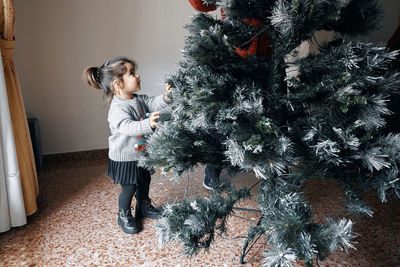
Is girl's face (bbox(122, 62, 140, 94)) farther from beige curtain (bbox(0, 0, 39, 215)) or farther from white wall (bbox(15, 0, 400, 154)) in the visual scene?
white wall (bbox(15, 0, 400, 154))

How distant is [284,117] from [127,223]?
103cm

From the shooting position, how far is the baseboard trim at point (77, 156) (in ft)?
7.53

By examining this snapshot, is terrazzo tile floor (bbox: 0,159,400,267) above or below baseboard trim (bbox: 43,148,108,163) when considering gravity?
above

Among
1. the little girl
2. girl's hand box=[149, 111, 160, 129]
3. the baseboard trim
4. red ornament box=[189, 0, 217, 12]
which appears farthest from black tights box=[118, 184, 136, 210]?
the baseboard trim

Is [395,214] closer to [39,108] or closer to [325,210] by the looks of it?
[325,210]

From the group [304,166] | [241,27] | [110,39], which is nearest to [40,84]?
[110,39]

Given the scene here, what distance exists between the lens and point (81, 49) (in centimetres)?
219

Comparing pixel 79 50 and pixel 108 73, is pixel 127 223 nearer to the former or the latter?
pixel 108 73

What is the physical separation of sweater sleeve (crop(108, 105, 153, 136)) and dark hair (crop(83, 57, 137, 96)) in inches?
6.6

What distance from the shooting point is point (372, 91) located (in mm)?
628

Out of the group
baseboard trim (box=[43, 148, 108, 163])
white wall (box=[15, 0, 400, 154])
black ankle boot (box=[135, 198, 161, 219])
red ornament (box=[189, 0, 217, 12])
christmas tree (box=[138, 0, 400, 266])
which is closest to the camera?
christmas tree (box=[138, 0, 400, 266])

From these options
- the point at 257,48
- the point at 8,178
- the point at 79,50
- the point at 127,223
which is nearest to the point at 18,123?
the point at 8,178

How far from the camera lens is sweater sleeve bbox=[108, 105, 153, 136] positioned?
1.15 m

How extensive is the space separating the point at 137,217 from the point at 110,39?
4.78 ft
